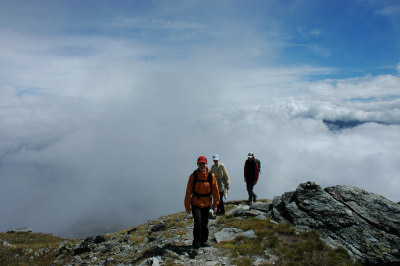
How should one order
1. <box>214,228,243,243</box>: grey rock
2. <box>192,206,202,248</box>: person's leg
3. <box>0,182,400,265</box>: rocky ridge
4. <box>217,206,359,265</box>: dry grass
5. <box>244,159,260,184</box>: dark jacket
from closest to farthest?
<box>217,206,359,265</box>: dry grass → <box>0,182,400,265</box>: rocky ridge → <box>192,206,202,248</box>: person's leg → <box>214,228,243,243</box>: grey rock → <box>244,159,260,184</box>: dark jacket

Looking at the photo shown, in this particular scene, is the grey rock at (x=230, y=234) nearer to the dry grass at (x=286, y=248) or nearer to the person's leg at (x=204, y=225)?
the dry grass at (x=286, y=248)

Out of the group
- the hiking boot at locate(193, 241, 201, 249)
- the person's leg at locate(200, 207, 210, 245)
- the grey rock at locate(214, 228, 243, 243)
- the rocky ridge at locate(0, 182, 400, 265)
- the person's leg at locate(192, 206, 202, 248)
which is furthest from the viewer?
the grey rock at locate(214, 228, 243, 243)

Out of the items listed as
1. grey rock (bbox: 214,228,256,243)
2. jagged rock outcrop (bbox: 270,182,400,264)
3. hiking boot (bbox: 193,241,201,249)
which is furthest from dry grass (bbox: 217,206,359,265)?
hiking boot (bbox: 193,241,201,249)

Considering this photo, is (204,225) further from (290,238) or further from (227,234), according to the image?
(290,238)

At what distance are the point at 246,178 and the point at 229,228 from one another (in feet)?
18.5

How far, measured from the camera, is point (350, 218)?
11805 mm

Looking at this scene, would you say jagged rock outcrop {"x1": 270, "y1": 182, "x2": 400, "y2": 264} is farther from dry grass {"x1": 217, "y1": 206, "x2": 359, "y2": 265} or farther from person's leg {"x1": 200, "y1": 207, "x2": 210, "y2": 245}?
person's leg {"x1": 200, "y1": 207, "x2": 210, "y2": 245}

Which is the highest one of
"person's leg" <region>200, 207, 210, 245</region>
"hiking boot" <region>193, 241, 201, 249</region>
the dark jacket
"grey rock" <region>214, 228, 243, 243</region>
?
the dark jacket

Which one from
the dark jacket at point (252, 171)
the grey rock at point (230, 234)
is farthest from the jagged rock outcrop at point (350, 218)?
the dark jacket at point (252, 171)

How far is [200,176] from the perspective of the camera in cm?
971

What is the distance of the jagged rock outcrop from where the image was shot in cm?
1036

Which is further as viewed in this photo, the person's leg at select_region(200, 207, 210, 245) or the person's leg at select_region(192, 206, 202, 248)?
the person's leg at select_region(200, 207, 210, 245)

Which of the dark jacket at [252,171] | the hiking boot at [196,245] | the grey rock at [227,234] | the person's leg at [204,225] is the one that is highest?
the dark jacket at [252,171]

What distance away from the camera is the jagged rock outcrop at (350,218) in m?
10.4
